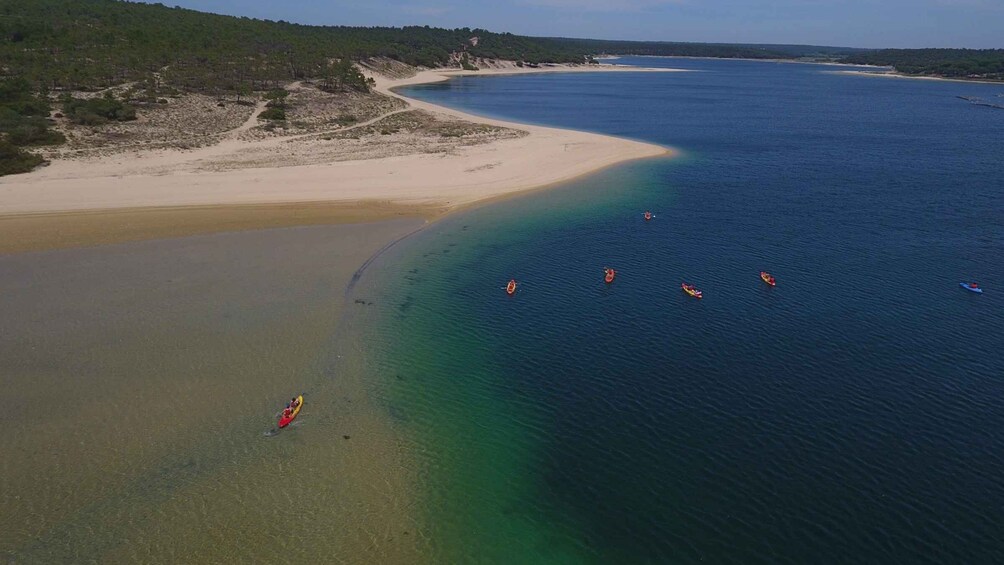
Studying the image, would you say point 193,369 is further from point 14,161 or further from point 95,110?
point 95,110

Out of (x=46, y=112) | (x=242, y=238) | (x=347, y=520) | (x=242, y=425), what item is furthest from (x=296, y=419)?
(x=46, y=112)

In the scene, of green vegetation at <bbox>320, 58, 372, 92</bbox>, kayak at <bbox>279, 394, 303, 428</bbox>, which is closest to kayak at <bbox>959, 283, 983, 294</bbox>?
kayak at <bbox>279, 394, 303, 428</bbox>

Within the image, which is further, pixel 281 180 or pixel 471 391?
pixel 281 180

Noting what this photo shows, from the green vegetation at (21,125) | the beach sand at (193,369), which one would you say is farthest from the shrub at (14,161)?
the beach sand at (193,369)

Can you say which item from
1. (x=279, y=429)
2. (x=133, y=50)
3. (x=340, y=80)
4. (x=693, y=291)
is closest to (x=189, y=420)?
(x=279, y=429)

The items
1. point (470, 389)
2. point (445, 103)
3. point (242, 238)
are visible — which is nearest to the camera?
point (470, 389)

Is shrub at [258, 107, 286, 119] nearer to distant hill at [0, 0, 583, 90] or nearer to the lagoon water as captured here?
distant hill at [0, 0, 583, 90]

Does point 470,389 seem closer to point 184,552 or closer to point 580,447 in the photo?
point 580,447
